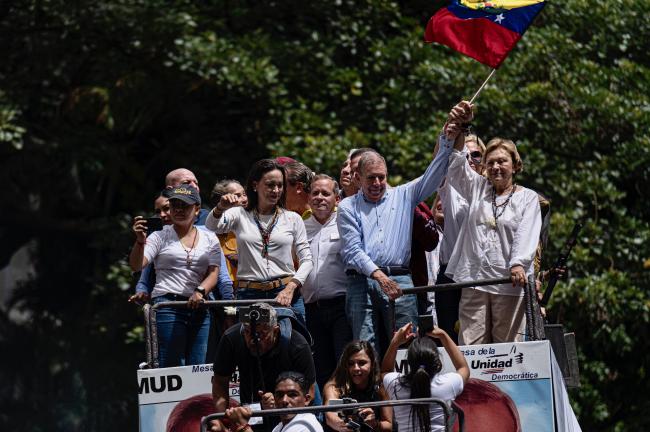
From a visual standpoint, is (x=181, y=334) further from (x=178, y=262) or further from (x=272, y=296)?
(x=272, y=296)

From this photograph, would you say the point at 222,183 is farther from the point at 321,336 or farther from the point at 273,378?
the point at 273,378

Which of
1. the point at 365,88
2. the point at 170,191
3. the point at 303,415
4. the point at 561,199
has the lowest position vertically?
the point at 303,415

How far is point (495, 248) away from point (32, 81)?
479 inches

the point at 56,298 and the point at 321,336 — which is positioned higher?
the point at 56,298

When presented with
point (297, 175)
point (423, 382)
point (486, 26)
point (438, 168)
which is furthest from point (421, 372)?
point (486, 26)

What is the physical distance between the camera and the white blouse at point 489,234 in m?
9.27

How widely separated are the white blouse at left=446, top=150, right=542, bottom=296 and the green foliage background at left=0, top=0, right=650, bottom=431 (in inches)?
269

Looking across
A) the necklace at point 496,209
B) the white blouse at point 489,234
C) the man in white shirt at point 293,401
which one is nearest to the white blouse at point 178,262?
the man in white shirt at point 293,401

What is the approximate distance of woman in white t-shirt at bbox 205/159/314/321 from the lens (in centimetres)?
977

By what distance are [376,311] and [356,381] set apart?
689 millimetres

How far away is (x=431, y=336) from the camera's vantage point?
8.83 metres

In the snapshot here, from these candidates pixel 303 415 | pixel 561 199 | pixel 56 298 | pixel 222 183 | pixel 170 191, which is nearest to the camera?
pixel 303 415

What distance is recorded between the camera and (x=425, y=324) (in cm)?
870

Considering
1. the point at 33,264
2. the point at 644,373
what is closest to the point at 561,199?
the point at 644,373
